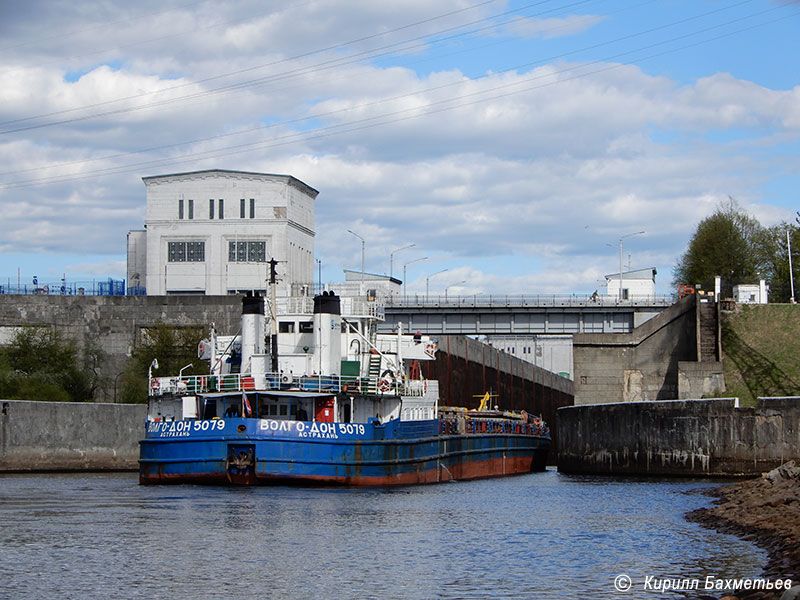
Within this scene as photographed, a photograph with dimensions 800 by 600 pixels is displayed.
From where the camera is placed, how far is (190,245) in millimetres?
80125

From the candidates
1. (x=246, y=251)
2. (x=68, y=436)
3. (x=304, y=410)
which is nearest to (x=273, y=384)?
(x=304, y=410)

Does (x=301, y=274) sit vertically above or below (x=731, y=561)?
above

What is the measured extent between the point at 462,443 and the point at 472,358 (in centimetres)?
1916

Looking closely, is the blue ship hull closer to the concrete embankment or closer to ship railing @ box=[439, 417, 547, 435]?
ship railing @ box=[439, 417, 547, 435]

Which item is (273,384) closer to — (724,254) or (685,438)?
(685,438)

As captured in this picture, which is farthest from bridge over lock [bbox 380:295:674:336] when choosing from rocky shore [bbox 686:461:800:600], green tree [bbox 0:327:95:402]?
rocky shore [bbox 686:461:800:600]

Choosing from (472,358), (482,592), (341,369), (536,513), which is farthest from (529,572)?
(472,358)

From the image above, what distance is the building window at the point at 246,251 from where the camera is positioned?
7994cm

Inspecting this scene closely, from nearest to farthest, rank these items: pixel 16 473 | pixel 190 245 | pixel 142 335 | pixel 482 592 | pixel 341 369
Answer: pixel 482 592 → pixel 341 369 → pixel 16 473 → pixel 142 335 → pixel 190 245

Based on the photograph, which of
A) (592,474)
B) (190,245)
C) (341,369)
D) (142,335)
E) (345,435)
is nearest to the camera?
(345,435)

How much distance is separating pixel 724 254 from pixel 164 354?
40.3 meters

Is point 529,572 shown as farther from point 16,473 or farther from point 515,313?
point 515,313

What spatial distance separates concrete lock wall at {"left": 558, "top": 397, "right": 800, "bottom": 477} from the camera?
38.9 m

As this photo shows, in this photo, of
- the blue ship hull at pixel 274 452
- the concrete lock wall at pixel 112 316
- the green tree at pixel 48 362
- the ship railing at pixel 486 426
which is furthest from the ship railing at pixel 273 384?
the concrete lock wall at pixel 112 316
